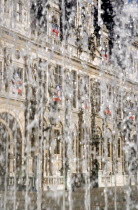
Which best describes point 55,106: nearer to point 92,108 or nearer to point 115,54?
point 92,108

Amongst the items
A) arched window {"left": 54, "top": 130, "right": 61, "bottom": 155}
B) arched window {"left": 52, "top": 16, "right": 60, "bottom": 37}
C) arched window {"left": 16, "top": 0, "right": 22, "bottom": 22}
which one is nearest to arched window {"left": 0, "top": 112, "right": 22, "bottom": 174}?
arched window {"left": 54, "top": 130, "right": 61, "bottom": 155}

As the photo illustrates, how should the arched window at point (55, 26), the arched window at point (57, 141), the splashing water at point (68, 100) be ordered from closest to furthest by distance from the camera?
the splashing water at point (68, 100) < the arched window at point (57, 141) < the arched window at point (55, 26)

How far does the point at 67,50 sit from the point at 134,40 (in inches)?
354

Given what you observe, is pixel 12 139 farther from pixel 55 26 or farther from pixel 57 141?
pixel 55 26

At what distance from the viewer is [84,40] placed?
82.3 ft

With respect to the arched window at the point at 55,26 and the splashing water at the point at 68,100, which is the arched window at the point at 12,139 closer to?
the splashing water at the point at 68,100

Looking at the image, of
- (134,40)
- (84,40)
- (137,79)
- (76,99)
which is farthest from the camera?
(134,40)

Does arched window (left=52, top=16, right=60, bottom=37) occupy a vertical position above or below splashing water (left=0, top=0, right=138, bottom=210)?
above

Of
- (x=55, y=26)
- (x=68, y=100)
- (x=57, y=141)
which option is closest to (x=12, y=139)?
(x=57, y=141)

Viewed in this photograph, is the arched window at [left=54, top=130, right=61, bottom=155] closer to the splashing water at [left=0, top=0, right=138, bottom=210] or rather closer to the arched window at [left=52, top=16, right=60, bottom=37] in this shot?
the splashing water at [left=0, top=0, right=138, bottom=210]

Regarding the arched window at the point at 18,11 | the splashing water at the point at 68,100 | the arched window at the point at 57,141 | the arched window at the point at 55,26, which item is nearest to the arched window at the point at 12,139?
the splashing water at the point at 68,100

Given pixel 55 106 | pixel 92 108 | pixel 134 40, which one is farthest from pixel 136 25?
pixel 55 106

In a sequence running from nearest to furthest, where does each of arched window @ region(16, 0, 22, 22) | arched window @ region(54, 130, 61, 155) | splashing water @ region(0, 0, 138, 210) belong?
splashing water @ region(0, 0, 138, 210) → arched window @ region(16, 0, 22, 22) → arched window @ region(54, 130, 61, 155)

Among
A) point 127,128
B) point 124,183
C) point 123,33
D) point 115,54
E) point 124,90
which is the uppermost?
point 123,33
